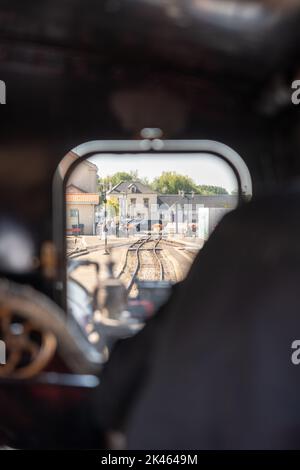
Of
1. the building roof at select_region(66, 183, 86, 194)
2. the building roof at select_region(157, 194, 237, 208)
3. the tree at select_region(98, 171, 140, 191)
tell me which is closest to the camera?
the building roof at select_region(157, 194, 237, 208)

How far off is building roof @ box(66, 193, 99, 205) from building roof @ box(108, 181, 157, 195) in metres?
0.11

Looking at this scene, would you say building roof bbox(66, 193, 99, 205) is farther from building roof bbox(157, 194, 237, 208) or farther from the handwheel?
the handwheel

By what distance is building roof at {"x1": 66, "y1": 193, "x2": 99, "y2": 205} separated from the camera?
7.87 ft

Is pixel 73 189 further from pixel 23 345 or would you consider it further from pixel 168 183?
pixel 23 345

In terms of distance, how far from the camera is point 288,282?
729mm

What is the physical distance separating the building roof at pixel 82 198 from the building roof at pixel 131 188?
0.36 ft

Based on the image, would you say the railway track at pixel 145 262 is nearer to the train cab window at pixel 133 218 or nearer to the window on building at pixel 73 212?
the train cab window at pixel 133 218

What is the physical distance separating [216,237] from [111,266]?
1.65 meters

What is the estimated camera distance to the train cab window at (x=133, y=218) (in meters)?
2.24

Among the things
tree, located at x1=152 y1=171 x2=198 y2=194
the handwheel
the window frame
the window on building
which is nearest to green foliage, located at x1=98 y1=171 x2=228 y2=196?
tree, located at x1=152 y1=171 x2=198 y2=194

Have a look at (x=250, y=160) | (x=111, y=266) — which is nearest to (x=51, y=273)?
(x=111, y=266)

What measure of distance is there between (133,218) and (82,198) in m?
0.37

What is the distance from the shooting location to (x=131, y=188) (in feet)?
7.57

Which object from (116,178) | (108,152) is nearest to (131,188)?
(116,178)
